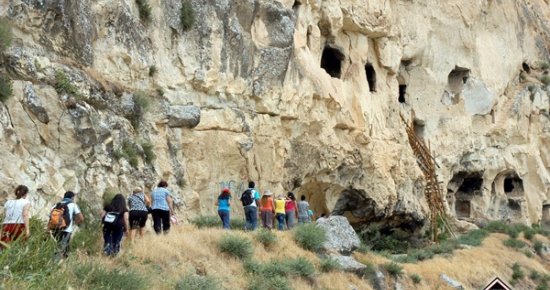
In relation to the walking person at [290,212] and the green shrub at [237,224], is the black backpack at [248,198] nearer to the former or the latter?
the green shrub at [237,224]

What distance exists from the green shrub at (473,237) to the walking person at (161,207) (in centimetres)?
1358

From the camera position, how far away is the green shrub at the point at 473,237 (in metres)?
21.5

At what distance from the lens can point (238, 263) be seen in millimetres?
10977

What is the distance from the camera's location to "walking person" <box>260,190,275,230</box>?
1370 cm

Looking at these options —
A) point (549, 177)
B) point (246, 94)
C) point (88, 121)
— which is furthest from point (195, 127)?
point (549, 177)

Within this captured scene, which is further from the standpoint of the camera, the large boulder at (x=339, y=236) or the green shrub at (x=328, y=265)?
the large boulder at (x=339, y=236)

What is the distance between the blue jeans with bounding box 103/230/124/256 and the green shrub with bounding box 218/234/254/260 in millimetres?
2638

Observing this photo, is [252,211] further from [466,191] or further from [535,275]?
[466,191]

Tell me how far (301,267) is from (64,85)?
5502 mm

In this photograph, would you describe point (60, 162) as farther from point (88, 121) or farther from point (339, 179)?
point (339, 179)

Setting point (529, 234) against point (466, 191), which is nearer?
point (529, 234)

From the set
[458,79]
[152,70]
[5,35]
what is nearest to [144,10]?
[152,70]

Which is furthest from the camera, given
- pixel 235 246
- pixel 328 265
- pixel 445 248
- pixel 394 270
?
pixel 445 248

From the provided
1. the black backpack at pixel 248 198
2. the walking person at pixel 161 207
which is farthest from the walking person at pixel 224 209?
the walking person at pixel 161 207
